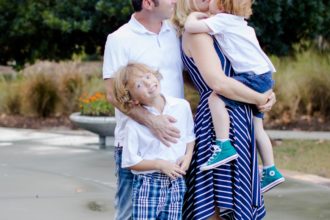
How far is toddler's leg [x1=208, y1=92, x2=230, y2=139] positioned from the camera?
4.13 m

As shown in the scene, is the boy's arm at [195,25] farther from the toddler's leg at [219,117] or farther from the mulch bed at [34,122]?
the mulch bed at [34,122]

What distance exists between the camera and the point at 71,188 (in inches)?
304

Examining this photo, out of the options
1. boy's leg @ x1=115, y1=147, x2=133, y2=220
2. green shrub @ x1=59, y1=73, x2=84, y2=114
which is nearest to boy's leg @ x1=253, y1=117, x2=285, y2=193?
boy's leg @ x1=115, y1=147, x2=133, y2=220

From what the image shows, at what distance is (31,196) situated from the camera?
7.39 m

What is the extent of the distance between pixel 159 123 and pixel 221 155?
0.34m

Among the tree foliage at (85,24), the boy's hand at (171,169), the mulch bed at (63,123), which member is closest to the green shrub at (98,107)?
the mulch bed at (63,123)

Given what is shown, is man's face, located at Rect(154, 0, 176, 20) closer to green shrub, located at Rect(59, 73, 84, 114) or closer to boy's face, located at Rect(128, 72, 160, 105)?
boy's face, located at Rect(128, 72, 160, 105)

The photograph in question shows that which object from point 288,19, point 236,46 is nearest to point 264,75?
point 236,46

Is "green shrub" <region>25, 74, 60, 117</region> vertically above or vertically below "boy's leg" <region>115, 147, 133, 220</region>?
below

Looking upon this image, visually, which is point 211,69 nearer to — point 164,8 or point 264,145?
point 164,8

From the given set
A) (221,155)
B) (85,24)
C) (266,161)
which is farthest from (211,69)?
(85,24)

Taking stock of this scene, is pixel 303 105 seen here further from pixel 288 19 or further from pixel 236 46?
pixel 236 46

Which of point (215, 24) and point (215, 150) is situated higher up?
point (215, 24)

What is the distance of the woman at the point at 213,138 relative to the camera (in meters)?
4.09
